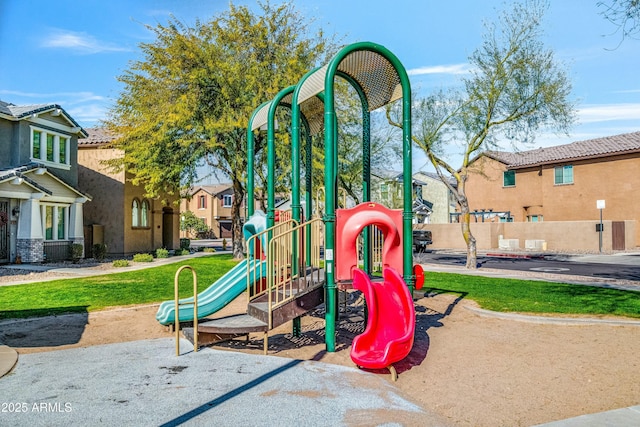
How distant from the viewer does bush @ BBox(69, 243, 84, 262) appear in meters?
22.9

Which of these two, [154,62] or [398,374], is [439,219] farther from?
[398,374]

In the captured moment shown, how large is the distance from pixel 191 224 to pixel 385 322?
180 ft

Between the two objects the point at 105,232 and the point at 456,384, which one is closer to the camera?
the point at 456,384

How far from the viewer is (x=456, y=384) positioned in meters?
6.09

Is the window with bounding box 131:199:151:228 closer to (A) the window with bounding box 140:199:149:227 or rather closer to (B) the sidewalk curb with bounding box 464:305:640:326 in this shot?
(A) the window with bounding box 140:199:149:227

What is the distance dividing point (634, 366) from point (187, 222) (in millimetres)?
55894

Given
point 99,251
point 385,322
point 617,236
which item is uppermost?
point 617,236

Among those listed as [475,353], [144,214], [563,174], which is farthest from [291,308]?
[563,174]

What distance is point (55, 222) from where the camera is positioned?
23.0m

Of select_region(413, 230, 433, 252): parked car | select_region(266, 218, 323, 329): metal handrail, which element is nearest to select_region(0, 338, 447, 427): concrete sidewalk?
select_region(266, 218, 323, 329): metal handrail

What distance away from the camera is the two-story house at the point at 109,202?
86.5ft

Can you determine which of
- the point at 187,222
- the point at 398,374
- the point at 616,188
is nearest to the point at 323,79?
the point at 398,374

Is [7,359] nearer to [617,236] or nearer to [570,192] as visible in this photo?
[617,236]

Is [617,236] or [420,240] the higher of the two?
[617,236]
